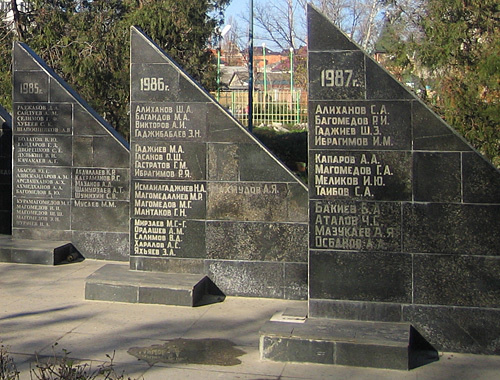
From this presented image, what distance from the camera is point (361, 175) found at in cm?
745

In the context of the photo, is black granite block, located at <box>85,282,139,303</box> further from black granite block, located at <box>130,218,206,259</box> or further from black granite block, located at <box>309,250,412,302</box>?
black granite block, located at <box>309,250,412,302</box>

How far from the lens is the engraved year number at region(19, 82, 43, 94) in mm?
11445

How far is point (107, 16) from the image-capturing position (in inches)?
848

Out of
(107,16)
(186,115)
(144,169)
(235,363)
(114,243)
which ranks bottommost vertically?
(235,363)

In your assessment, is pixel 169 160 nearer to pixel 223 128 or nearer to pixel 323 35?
pixel 223 128

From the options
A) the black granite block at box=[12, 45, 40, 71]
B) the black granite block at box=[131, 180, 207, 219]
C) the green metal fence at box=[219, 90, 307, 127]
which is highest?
the green metal fence at box=[219, 90, 307, 127]

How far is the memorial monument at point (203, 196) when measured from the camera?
9.12 meters

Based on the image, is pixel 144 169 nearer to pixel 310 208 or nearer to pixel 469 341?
pixel 310 208

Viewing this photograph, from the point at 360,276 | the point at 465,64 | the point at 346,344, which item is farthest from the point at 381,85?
the point at 465,64

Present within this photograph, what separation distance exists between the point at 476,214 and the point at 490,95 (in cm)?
605

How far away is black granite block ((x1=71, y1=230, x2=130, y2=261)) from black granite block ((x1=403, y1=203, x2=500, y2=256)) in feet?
17.0

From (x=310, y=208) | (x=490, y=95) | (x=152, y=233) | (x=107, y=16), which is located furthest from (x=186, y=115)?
(x=107, y=16)

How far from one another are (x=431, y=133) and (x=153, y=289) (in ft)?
12.3

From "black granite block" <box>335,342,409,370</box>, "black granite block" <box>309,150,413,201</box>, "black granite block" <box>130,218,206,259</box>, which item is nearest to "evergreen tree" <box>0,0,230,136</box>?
"black granite block" <box>130,218,206,259</box>
